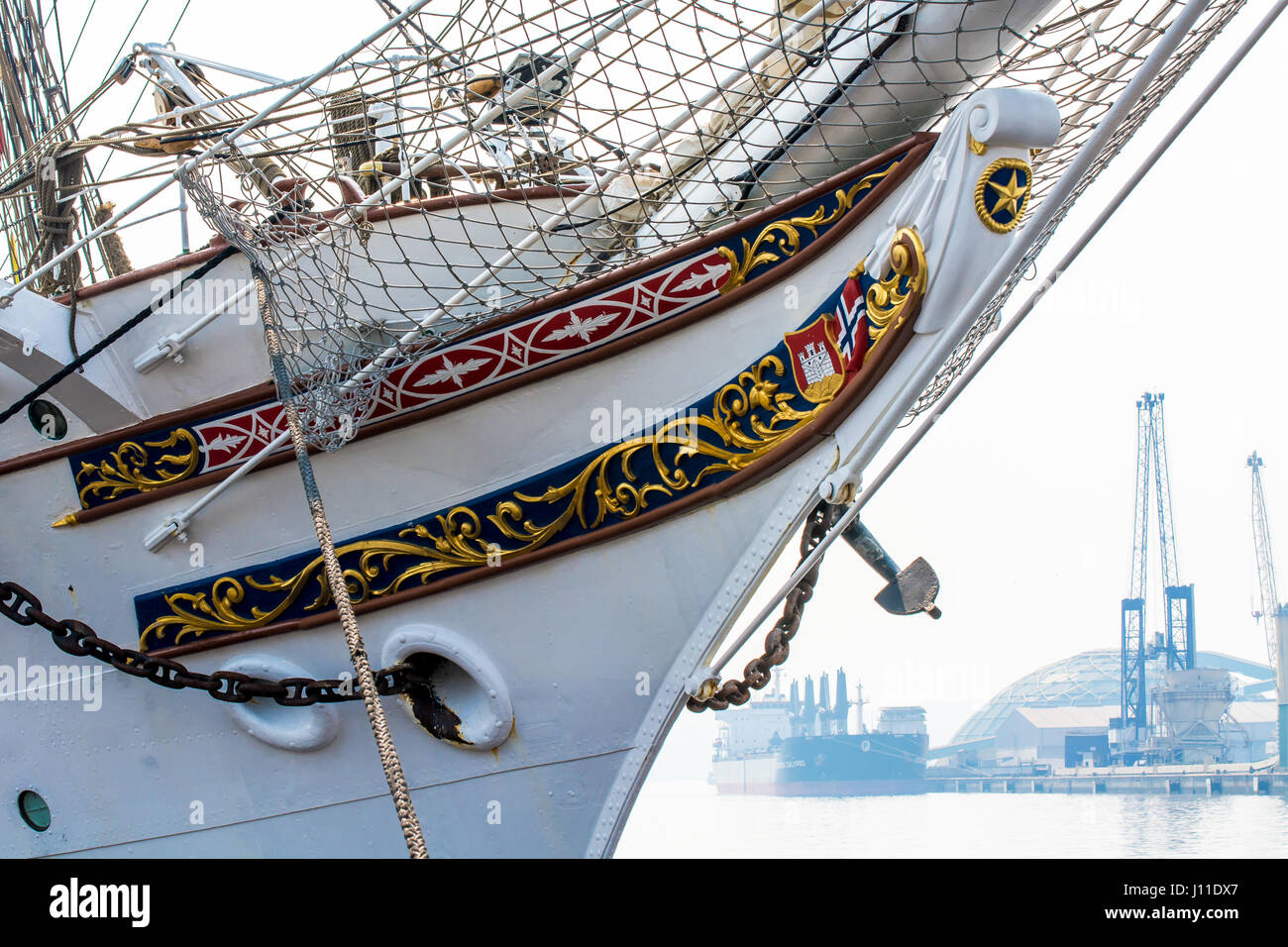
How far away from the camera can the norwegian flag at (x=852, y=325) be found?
9.82 ft

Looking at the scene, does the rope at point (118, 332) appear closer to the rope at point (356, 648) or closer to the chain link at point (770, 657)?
the rope at point (356, 648)

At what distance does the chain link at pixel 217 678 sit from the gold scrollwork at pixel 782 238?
4.88 feet

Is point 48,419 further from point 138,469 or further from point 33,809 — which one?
point 33,809


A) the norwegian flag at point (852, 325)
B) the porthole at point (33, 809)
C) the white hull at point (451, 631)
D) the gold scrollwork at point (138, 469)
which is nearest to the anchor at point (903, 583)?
the white hull at point (451, 631)

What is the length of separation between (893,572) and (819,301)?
1.01 meters

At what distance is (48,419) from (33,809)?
1333 millimetres

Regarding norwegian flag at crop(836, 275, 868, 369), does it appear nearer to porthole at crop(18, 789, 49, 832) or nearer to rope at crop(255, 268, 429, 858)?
rope at crop(255, 268, 429, 858)

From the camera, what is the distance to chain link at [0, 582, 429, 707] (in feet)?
11.7

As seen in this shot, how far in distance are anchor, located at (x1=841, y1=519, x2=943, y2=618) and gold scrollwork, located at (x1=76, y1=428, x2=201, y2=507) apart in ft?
6.62

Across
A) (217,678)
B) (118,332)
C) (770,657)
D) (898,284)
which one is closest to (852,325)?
(898,284)

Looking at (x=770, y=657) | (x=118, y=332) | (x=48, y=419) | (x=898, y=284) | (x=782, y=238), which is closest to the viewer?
(x=898, y=284)

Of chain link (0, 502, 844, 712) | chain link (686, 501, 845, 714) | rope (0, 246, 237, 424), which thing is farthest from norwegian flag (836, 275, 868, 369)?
rope (0, 246, 237, 424)

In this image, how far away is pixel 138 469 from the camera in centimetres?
382
